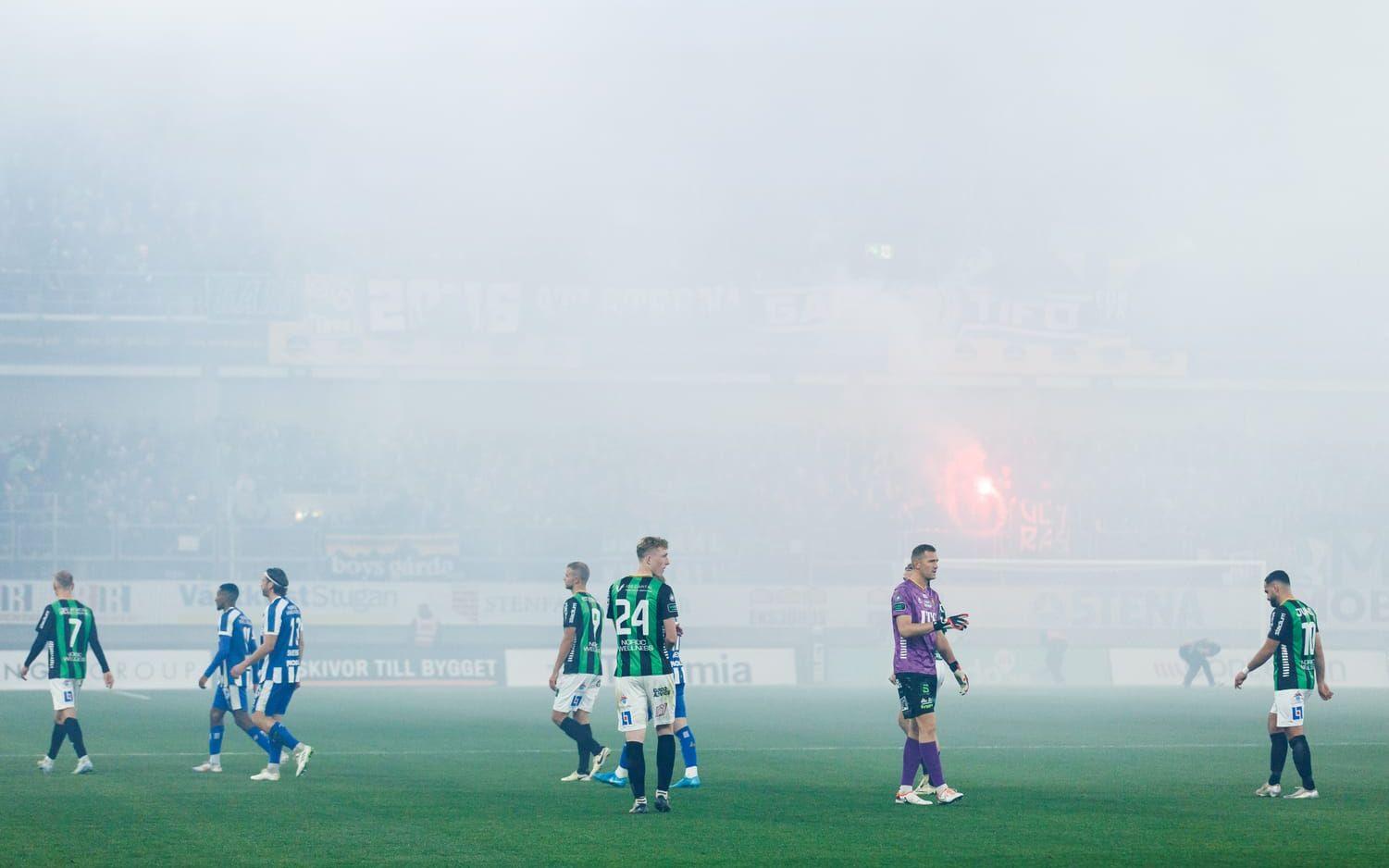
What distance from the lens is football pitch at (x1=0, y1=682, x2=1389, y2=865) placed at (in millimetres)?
10250

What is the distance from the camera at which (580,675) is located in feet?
50.6

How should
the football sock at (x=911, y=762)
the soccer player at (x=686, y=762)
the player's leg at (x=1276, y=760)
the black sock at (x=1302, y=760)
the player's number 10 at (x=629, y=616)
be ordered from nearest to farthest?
the player's number 10 at (x=629, y=616) → the football sock at (x=911, y=762) → the black sock at (x=1302, y=760) → the player's leg at (x=1276, y=760) → the soccer player at (x=686, y=762)

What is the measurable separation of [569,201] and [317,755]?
3935 cm

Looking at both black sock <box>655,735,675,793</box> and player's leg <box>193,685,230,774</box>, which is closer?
black sock <box>655,735,675,793</box>

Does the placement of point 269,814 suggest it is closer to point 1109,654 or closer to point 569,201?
point 1109,654

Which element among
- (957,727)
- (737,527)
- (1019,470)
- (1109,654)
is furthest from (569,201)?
(957,727)

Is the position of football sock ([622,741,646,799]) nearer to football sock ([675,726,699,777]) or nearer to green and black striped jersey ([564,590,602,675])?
football sock ([675,726,699,777])

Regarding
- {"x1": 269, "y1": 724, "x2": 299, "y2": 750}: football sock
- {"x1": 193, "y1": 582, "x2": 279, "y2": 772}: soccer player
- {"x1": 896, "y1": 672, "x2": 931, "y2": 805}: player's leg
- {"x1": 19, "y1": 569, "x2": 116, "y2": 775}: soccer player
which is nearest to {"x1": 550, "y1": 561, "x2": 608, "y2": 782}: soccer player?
{"x1": 269, "y1": 724, "x2": 299, "y2": 750}: football sock

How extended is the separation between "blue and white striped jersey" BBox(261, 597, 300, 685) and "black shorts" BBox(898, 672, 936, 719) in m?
6.21

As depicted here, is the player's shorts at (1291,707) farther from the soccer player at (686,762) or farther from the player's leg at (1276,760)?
the soccer player at (686,762)

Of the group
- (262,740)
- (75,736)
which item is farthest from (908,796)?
(75,736)

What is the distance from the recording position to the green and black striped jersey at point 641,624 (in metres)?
12.3

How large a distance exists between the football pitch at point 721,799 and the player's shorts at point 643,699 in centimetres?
72

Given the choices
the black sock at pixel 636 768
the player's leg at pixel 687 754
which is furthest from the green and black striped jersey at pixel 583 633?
the black sock at pixel 636 768
